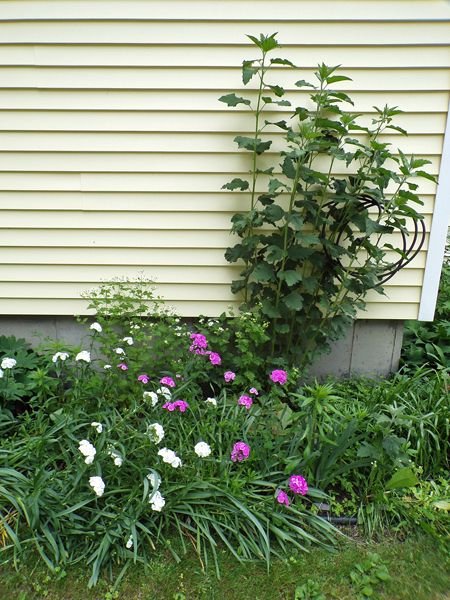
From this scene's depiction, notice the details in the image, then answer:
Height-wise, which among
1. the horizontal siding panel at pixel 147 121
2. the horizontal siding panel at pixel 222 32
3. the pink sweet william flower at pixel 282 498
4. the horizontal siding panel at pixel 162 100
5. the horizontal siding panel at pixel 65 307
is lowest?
the pink sweet william flower at pixel 282 498

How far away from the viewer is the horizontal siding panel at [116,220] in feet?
9.20

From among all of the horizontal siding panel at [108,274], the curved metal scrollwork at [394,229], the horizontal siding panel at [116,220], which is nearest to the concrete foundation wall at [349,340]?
the horizontal siding panel at [108,274]

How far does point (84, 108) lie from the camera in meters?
2.61

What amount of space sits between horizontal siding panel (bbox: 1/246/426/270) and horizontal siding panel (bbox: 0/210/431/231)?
0.47 ft

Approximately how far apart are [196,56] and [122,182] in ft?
2.63

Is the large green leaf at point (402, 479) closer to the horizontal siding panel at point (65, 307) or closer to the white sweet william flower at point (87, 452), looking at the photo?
the horizontal siding panel at point (65, 307)

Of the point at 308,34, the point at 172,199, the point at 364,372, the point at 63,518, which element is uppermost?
the point at 308,34

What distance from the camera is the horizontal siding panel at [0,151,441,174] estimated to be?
269 centimetres

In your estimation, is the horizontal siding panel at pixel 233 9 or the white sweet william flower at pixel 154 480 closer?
the white sweet william flower at pixel 154 480

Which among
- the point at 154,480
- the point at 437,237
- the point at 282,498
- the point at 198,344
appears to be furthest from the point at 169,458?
the point at 437,237

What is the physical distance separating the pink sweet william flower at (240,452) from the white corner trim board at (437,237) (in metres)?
1.56

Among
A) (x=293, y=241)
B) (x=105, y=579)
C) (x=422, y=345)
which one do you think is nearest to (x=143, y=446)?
(x=105, y=579)

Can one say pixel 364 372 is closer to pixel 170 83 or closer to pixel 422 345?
pixel 422 345

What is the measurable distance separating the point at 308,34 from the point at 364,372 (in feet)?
6.85
